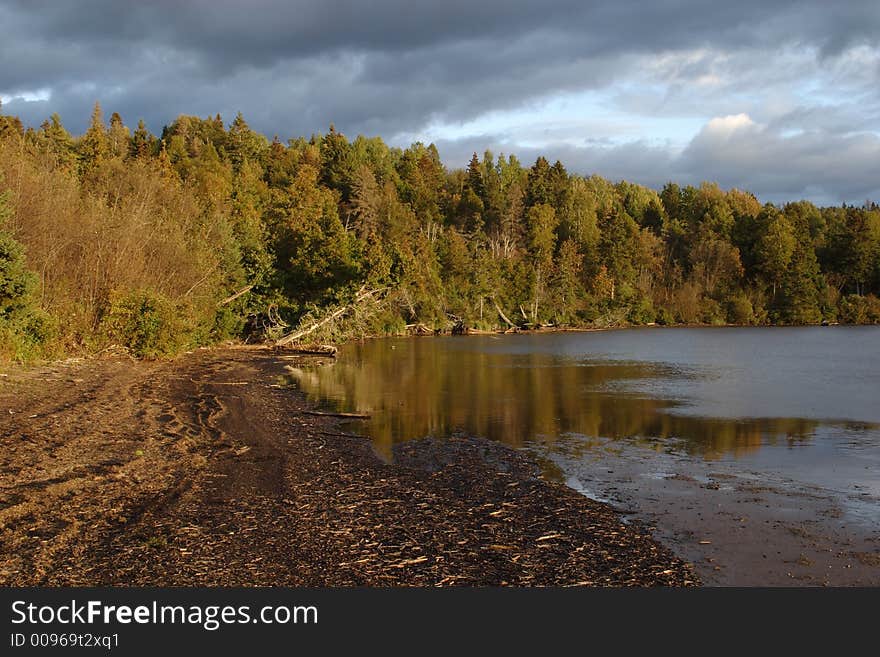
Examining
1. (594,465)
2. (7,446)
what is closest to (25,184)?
(7,446)

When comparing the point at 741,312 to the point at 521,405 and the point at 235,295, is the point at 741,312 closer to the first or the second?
the point at 235,295

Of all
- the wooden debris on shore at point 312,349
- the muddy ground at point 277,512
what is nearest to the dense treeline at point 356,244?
the wooden debris on shore at point 312,349

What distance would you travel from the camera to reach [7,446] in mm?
11727

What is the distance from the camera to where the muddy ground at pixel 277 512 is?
719 cm

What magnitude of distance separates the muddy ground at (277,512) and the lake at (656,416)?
3.58ft

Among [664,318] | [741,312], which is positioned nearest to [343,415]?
[664,318]

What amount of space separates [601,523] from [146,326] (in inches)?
958

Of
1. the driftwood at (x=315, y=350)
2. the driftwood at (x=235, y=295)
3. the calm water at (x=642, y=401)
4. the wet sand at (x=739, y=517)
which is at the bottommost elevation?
the calm water at (x=642, y=401)

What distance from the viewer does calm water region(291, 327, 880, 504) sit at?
15312 millimetres

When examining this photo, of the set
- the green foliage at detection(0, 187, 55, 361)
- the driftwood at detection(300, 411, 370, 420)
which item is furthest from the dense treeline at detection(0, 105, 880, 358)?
the driftwood at detection(300, 411, 370, 420)

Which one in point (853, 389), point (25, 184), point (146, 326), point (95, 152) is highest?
point (95, 152)

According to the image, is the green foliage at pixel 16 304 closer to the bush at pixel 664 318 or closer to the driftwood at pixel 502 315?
the driftwood at pixel 502 315

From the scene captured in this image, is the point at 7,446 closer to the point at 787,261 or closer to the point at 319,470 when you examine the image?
the point at 319,470

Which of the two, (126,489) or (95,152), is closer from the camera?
(126,489)
